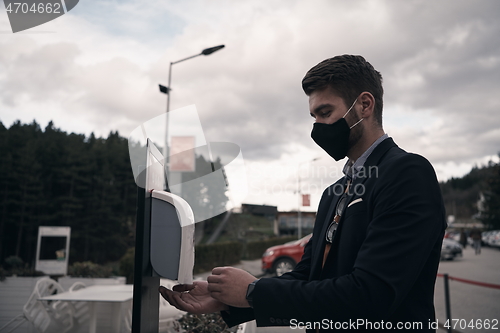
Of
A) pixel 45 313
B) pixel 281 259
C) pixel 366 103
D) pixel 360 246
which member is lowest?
pixel 45 313

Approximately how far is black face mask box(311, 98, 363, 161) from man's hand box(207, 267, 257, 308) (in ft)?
2.03

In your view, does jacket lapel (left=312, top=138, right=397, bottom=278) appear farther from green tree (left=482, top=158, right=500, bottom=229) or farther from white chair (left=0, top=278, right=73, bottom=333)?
green tree (left=482, top=158, right=500, bottom=229)

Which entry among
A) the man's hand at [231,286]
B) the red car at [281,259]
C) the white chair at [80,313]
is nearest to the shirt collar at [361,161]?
the man's hand at [231,286]

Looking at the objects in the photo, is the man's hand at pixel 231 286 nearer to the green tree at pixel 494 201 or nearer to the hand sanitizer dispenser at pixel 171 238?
the hand sanitizer dispenser at pixel 171 238

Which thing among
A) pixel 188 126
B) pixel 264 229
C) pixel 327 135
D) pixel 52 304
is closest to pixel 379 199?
pixel 327 135

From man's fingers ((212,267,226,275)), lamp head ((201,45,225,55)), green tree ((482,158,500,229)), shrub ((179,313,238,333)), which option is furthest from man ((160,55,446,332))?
green tree ((482,158,500,229))

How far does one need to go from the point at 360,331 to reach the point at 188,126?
5.24 ft

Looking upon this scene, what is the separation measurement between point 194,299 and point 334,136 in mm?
848

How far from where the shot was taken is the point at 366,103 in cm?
145

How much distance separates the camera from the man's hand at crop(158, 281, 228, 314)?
1496 millimetres

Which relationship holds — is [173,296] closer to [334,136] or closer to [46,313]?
[334,136]

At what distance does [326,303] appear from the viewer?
1104 mm

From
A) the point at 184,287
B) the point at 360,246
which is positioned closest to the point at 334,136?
the point at 360,246

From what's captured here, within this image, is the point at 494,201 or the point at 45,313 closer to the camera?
the point at 45,313
